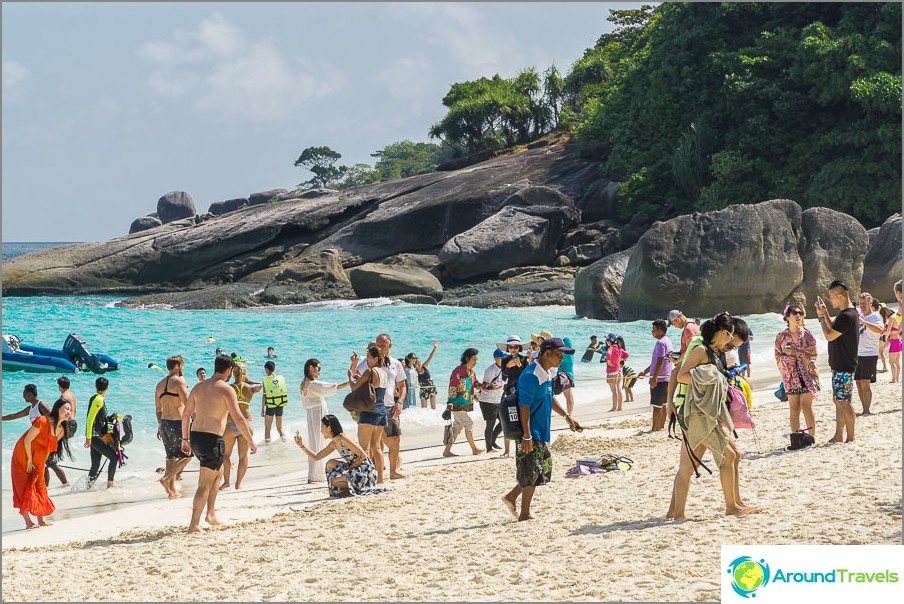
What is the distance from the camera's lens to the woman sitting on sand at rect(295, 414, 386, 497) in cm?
897

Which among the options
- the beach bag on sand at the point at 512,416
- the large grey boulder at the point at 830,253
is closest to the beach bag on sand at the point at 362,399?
the beach bag on sand at the point at 512,416

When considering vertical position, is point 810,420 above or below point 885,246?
below

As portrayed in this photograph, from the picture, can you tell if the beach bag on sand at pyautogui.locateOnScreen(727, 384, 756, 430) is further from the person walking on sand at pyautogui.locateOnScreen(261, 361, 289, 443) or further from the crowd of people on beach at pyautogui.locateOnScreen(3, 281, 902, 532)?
the person walking on sand at pyautogui.locateOnScreen(261, 361, 289, 443)

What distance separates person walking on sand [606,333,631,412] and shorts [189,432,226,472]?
8.40m

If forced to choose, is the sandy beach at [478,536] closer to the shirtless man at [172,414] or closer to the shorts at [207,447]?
the shirtless man at [172,414]

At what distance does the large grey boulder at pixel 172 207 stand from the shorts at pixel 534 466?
97660 millimetres

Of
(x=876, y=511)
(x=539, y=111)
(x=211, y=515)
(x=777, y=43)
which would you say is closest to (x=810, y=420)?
(x=876, y=511)

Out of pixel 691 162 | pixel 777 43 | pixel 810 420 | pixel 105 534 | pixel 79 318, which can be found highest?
pixel 777 43

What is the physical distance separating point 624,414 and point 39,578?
382 inches

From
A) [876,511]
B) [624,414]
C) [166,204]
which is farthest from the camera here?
[166,204]

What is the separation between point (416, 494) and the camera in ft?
28.7

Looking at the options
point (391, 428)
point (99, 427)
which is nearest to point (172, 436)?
point (99, 427)

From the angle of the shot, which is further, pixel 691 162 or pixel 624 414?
pixel 691 162

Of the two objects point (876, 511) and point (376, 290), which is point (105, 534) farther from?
point (376, 290)
